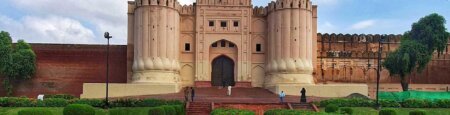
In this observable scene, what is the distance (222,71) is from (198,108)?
13884 mm

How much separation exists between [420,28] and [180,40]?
16487 mm

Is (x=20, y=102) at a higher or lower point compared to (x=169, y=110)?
lower

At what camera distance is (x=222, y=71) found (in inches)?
1810

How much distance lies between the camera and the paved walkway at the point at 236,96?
35250 mm

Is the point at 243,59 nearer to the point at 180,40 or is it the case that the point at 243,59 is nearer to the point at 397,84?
the point at 180,40

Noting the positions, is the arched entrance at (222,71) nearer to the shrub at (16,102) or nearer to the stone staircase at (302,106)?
the stone staircase at (302,106)

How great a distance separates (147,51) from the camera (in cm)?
4222

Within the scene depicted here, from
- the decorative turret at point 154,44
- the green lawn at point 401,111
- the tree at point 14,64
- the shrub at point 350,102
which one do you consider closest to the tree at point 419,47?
the shrub at point 350,102

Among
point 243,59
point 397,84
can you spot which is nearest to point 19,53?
point 243,59

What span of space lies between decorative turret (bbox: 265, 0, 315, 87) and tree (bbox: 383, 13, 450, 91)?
5.72 m

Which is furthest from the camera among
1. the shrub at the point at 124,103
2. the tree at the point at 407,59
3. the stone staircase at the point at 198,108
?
the tree at the point at 407,59

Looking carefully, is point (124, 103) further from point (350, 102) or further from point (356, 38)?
point (356, 38)

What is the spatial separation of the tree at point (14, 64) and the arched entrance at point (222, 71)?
12344 mm

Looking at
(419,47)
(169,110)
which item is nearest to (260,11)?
(419,47)
